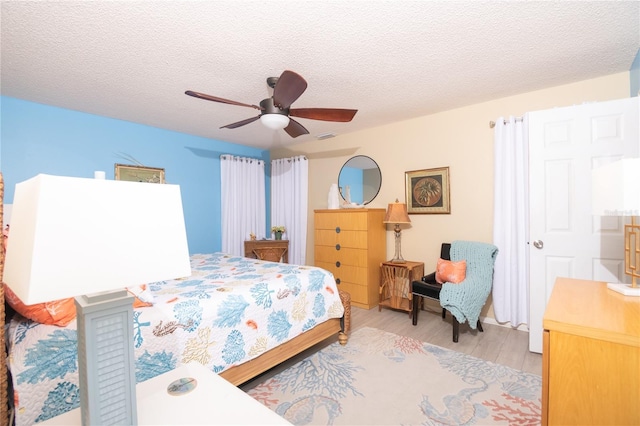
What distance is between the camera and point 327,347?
268 cm

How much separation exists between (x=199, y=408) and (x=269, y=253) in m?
3.83

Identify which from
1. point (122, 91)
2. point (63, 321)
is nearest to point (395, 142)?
point (122, 91)

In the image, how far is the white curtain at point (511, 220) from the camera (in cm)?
295

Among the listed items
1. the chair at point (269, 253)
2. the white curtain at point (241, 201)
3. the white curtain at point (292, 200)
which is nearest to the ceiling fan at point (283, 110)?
the white curtain at point (292, 200)

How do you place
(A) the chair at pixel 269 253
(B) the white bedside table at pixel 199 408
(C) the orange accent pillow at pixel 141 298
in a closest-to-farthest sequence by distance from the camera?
1. (B) the white bedside table at pixel 199 408
2. (C) the orange accent pillow at pixel 141 298
3. (A) the chair at pixel 269 253

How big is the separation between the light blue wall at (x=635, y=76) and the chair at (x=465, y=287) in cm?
169

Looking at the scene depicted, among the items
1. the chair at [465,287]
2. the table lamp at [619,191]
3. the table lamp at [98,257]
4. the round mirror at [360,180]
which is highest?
the round mirror at [360,180]

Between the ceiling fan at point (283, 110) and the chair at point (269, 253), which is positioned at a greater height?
the ceiling fan at point (283, 110)

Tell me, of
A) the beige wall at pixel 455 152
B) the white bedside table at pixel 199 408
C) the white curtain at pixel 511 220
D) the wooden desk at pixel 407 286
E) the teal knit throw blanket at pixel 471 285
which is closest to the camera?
the white bedside table at pixel 199 408

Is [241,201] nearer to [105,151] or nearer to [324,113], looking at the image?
[105,151]

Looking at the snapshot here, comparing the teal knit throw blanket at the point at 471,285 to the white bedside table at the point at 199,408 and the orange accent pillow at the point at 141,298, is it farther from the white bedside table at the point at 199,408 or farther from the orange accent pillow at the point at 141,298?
the orange accent pillow at the point at 141,298

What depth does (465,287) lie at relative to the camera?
2803 millimetres

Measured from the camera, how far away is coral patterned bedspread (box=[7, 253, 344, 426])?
1224mm

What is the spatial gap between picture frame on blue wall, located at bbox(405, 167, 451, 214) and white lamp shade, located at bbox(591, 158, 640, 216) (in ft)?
6.65
